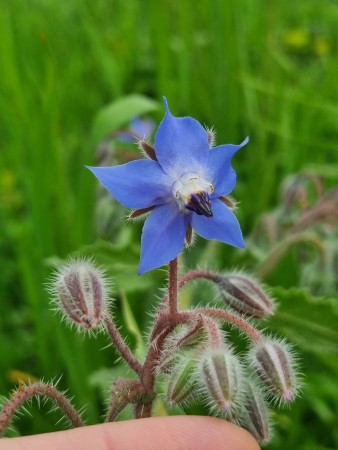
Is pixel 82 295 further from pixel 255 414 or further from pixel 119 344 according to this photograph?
pixel 255 414

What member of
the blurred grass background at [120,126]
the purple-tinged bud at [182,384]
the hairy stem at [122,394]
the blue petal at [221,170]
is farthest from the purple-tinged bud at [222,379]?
the blurred grass background at [120,126]

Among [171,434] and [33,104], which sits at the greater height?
[33,104]

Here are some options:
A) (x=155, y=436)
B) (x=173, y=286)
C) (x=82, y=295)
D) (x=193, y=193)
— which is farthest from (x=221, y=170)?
(x=155, y=436)

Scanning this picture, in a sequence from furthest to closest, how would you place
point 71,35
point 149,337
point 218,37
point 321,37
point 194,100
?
point 321,37 → point 71,35 → point 194,100 → point 218,37 → point 149,337

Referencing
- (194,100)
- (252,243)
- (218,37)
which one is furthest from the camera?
(194,100)

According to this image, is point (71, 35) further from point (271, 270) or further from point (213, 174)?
point (213, 174)

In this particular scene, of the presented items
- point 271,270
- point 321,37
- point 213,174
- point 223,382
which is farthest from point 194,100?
point 223,382
